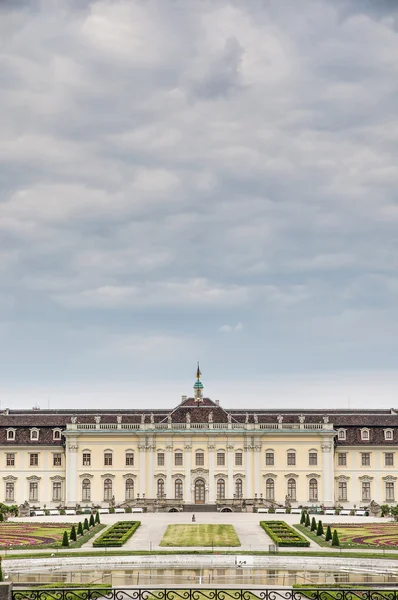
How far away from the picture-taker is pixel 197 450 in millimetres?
90750

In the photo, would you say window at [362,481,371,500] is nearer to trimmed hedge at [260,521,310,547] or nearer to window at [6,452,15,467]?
trimmed hedge at [260,521,310,547]

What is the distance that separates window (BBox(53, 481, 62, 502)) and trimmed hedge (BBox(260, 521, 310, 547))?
31.4 meters

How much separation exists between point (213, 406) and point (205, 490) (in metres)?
8.53

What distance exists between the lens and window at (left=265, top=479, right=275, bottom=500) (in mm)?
A: 90188

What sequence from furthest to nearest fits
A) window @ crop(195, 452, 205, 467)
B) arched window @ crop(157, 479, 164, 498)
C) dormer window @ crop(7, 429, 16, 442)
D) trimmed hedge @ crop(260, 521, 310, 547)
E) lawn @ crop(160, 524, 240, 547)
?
dormer window @ crop(7, 429, 16, 442), window @ crop(195, 452, 205, 467), arched window @ crop(157, 479, 164, 498), lawn @ crop(160, 524, 240, 547), trimmed hedge @ crop(260, 521, 310, 547)

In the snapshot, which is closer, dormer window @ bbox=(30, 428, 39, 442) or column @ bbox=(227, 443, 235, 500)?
column @ bbox=(227, 443, 235, 500)

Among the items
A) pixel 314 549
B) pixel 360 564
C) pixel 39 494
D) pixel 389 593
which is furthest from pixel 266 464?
pixel 389 593

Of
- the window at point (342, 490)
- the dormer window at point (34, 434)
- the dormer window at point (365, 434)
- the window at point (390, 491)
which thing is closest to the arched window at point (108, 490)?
the dormer window at point (34, 434)

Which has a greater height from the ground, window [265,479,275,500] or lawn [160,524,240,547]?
window [265,479,275,500]

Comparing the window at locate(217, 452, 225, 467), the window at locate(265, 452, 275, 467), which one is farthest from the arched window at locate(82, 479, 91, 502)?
the window at locate(265, 452, 275, 467)

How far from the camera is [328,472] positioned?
90.1 m

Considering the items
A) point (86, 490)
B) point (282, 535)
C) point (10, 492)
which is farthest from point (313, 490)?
point (282, 535)

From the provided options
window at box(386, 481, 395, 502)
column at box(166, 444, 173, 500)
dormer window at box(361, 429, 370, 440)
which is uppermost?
dormer window at box(361, 429, 370, 440)

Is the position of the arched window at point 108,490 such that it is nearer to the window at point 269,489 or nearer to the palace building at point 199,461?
the palace building at point 199,461
